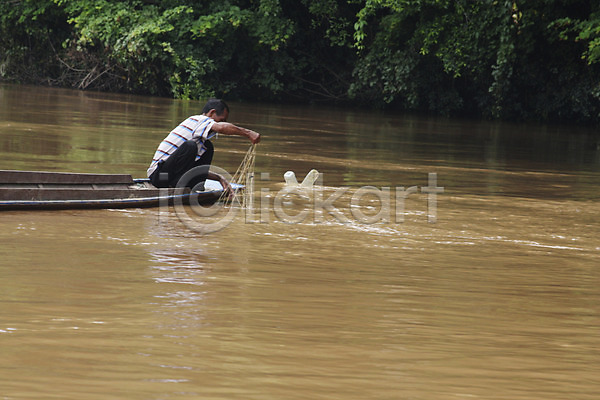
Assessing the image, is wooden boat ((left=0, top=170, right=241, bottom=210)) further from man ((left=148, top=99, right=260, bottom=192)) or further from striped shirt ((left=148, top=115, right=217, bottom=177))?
striped shirt ((left=148, top=115, right=217, bottom=177))

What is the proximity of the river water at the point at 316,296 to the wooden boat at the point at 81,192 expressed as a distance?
113mm

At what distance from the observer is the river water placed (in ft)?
12.8

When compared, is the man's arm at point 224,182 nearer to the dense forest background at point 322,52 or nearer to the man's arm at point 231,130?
the man's arm at point 231,130

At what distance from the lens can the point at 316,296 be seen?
5.32 meters

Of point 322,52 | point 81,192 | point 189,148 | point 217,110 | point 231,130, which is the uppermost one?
point 322,52

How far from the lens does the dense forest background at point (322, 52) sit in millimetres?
24500

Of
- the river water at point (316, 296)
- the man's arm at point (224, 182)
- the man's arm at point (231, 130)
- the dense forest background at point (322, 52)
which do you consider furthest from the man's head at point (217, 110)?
the dense forest background at point (322, 52)

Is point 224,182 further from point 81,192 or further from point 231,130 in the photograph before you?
point 81,192

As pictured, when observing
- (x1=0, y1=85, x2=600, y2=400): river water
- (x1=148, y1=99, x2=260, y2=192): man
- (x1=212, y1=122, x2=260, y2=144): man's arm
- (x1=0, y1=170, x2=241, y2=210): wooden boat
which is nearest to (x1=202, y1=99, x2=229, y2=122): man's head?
(x1=148, y1=99, x2=260, y2=192): man

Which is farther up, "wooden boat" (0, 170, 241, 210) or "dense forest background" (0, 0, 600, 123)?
"dense forest background" (0, 0, 600, 123)

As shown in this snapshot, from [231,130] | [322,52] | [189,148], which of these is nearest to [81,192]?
[189,148]

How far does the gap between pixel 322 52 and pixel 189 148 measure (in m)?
24.3

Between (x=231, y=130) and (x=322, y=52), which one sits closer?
(x=231, y=130)

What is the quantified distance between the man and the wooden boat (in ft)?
0.58
